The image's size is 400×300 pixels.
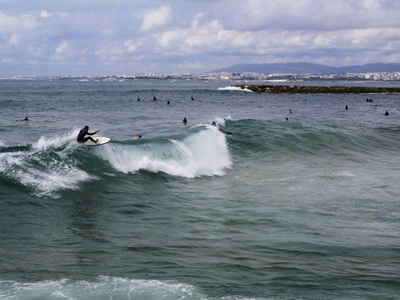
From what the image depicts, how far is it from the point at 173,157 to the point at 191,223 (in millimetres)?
9802

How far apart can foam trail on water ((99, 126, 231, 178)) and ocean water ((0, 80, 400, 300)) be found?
0.08 m

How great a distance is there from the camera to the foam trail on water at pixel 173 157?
69.9 ft

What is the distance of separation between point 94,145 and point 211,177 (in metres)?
5.91

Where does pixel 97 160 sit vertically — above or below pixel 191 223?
above

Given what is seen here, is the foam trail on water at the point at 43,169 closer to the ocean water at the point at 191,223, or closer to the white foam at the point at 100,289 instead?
the ocean water at the point at 191,223

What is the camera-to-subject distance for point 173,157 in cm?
2338

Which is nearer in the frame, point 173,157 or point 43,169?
point 43,169

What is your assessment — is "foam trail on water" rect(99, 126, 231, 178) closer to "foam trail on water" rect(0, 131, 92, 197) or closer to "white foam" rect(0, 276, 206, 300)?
"foam trail on water" rect(0, 131, 92, 197)

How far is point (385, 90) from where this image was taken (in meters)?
134

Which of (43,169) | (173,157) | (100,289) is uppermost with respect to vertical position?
(43,169)

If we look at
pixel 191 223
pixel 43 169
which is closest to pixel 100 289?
pixel 191 223

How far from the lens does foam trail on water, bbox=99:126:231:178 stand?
2131 cm

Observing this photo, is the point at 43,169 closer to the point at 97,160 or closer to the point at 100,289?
the point at 97,160

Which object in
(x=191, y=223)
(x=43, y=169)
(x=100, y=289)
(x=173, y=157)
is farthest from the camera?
(x=173, y=157)
